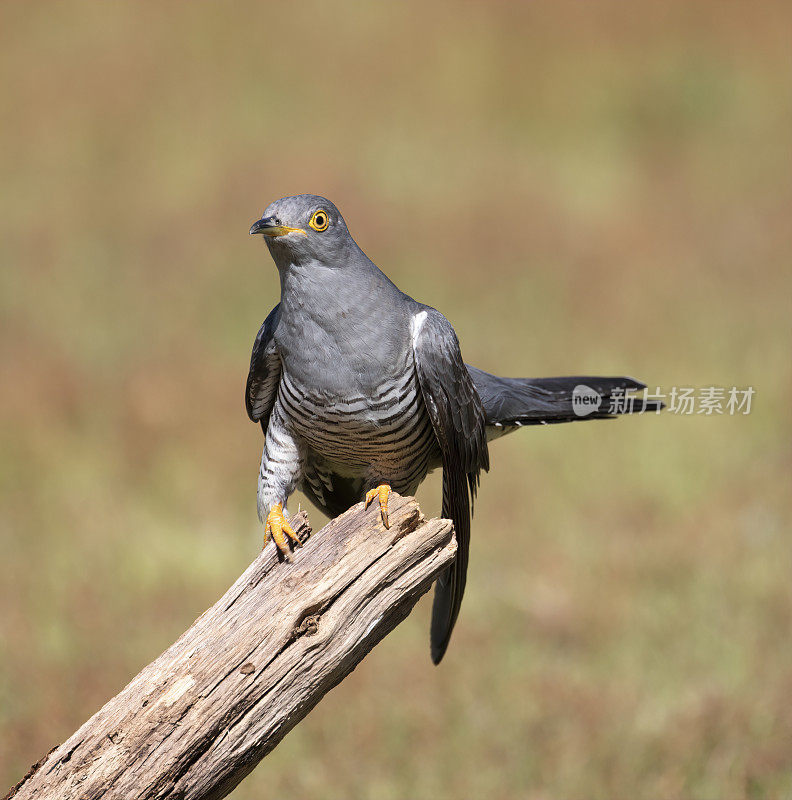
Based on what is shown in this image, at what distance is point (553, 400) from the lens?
139 inches

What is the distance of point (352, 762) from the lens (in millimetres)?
3975

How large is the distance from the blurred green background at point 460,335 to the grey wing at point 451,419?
1.13m

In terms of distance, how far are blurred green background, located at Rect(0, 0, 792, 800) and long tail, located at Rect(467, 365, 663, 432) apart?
1617mm

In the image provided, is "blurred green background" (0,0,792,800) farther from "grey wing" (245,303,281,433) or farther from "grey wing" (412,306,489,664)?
"grey wing" (245,303,281,433)

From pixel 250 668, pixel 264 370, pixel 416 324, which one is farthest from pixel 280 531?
pixel 416 324

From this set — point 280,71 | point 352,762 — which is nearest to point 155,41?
point 280,71

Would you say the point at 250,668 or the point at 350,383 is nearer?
the point at 250,668

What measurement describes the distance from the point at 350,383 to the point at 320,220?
52 cm

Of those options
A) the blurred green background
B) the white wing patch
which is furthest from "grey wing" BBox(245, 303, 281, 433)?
the blurred green background

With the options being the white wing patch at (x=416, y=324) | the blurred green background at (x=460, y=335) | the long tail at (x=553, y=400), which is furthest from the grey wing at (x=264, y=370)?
the blurred green background at (x=460, y=335)

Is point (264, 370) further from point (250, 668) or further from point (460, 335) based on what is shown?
point (460, 335)

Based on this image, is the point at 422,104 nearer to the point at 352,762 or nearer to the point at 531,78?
the point at 531,78

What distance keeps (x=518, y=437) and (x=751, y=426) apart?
6.18 feet

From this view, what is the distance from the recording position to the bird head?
273cm
